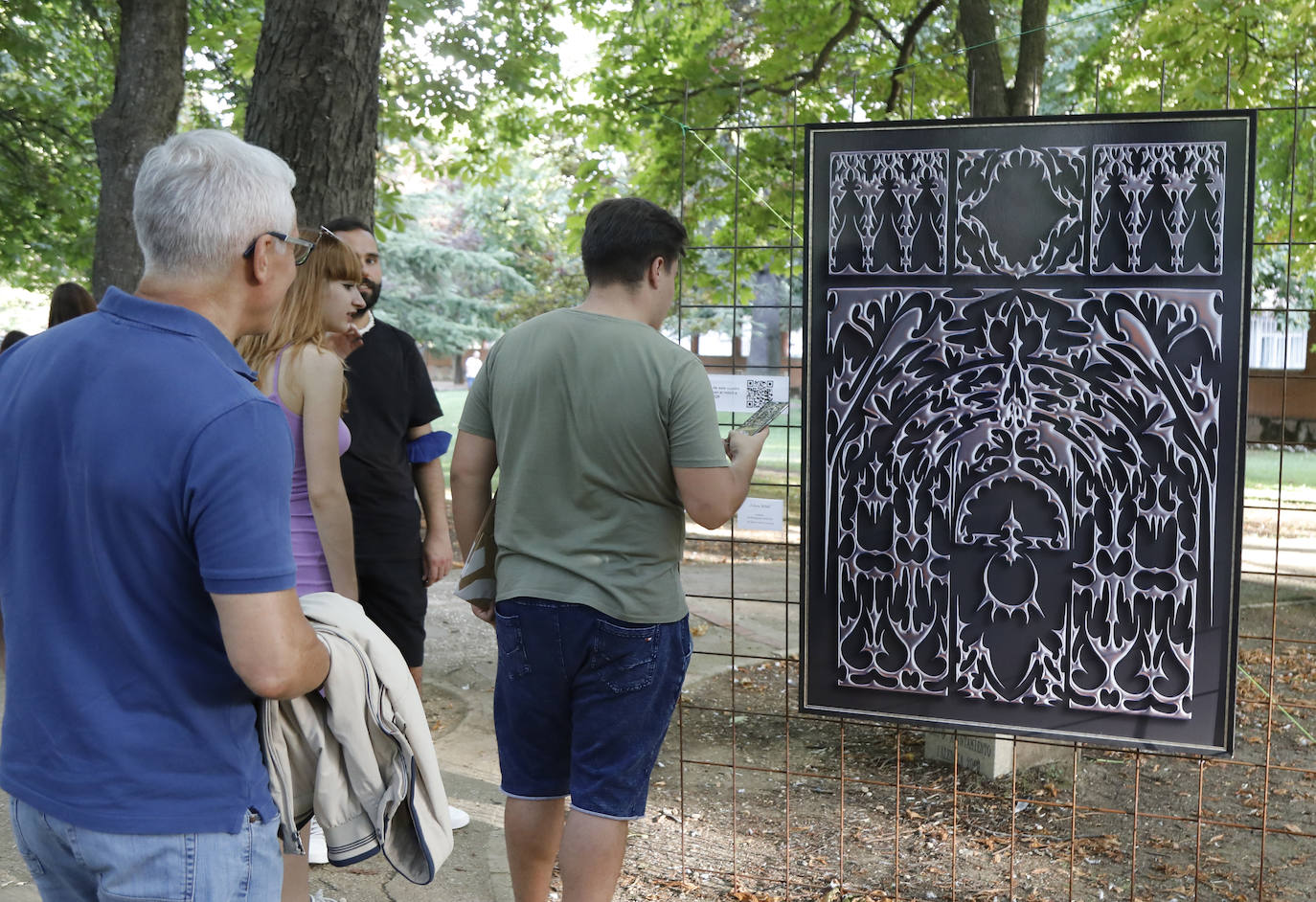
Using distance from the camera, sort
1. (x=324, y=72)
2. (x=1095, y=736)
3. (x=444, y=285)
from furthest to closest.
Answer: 1. (x=444, y=285)
2. (x=324, y=72)
3. (x=1095, y=736)

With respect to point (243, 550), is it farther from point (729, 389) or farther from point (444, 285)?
point (444, 285)

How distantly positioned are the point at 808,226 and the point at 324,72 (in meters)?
2.48

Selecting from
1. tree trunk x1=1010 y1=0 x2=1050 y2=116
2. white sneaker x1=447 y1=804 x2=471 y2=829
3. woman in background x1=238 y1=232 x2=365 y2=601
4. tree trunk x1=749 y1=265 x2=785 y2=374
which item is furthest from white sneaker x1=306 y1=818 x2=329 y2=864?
tree trunk x1=749 y1=265 x2=785 y2=374

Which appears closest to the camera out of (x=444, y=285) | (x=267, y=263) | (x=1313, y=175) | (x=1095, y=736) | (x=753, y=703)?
(x=267, y=263)

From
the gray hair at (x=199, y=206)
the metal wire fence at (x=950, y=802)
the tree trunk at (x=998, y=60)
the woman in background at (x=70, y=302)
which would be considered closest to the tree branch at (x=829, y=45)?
the tree trunk at (x=998, y=60)

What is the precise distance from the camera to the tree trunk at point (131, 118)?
7.21 metres

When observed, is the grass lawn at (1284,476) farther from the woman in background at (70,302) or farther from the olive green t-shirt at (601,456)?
the olive green t-shirt at (601,456)

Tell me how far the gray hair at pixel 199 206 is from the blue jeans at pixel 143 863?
772 mm

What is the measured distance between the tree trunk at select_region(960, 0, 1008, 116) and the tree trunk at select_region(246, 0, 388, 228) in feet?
9.46

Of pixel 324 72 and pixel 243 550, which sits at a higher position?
pixel 324 72

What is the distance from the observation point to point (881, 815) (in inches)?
177

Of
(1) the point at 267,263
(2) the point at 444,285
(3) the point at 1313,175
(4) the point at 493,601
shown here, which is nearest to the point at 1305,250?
(3) the point at 1313,175

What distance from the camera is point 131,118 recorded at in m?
7.30

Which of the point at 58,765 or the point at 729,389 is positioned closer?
the point at 58,765
